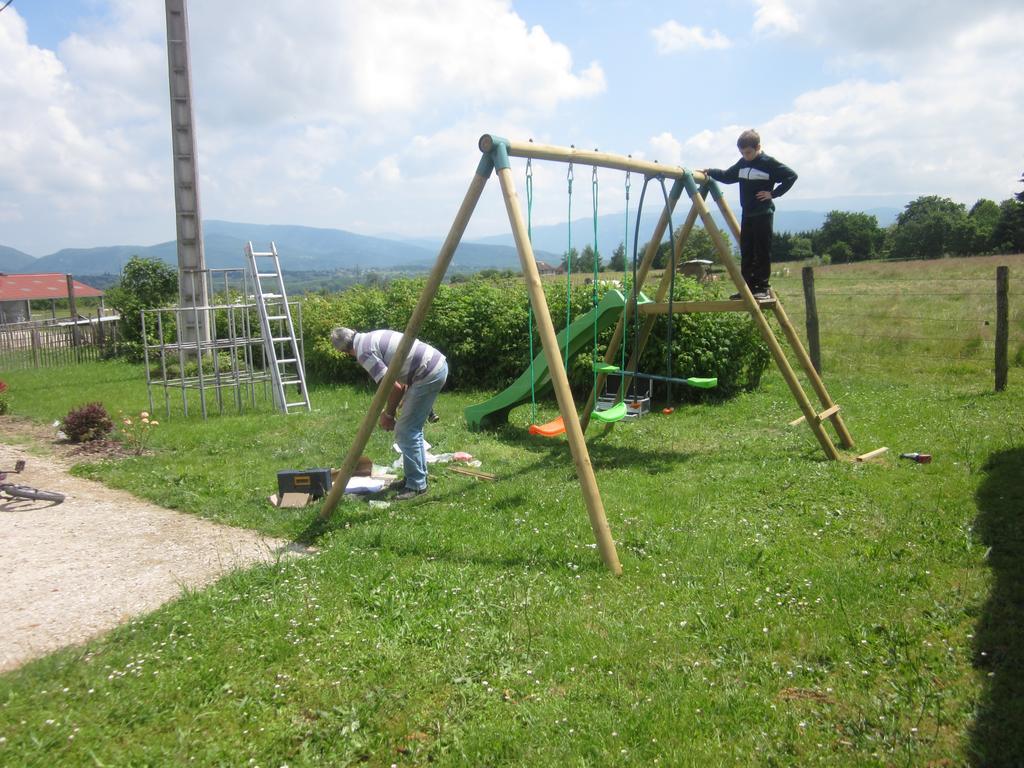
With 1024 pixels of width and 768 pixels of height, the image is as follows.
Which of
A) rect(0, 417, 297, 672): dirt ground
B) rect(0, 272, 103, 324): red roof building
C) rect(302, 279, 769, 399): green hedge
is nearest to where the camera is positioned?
rect(0, 417, 297, 672): dirt ground

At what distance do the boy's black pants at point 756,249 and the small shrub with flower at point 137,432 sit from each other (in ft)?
24.7

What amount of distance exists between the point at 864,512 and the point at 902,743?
284cm

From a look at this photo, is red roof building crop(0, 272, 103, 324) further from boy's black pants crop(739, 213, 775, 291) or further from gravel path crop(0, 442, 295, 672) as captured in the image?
boy's black pants crop(739, 213, 775, 291)

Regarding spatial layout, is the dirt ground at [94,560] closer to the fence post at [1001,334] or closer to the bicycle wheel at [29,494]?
the bicycle wheel at [29,494]

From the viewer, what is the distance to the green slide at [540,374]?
27.8 ft

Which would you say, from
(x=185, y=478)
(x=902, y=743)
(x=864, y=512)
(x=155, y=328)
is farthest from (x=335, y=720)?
(x=155, y=328)

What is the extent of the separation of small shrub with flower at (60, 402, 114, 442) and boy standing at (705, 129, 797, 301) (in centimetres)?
831

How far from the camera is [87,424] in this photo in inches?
381

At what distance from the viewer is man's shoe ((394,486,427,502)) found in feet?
22.1

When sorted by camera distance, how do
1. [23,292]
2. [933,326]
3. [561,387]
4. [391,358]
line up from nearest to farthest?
[561,387] < [391,358] < [933,326] < [23,292]

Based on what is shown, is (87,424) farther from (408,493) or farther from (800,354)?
(800,354)

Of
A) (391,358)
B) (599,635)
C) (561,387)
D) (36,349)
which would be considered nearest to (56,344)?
(36,349)

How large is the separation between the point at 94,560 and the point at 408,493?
8.51 feet

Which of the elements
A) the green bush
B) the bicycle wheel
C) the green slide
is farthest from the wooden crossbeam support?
the green bush
